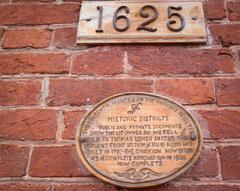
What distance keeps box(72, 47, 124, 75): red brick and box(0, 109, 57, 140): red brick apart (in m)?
0.17

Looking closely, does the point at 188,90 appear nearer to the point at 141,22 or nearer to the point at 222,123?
the point at 222,123

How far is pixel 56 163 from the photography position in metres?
1.09

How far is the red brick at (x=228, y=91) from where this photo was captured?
116 centimetres

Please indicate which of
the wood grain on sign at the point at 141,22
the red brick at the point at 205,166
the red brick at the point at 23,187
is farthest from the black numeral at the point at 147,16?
the red brick at the point at 23,187

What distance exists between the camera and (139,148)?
108 centimetres

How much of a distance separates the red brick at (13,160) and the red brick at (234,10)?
0.78 meters

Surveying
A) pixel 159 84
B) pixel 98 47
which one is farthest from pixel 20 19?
pixel 159 84

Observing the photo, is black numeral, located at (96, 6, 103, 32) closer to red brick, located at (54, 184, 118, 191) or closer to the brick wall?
the brick wall

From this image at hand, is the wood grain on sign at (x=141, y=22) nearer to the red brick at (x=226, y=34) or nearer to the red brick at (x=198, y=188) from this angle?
the red brick at (x=226, y=34)

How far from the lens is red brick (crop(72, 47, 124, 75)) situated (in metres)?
1.24

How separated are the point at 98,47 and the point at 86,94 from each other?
0.58 ft

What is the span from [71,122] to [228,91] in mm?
466

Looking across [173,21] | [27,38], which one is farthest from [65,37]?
[173,21]

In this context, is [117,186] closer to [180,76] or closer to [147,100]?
[147,100]
